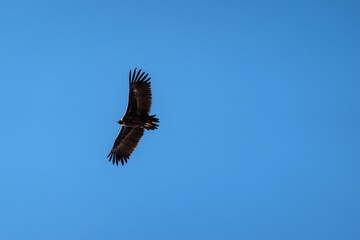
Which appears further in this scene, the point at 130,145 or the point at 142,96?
the point at 130,145

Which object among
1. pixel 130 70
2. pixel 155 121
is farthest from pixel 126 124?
pixel 130 70

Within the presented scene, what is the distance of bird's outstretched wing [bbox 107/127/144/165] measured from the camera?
70.3 ft

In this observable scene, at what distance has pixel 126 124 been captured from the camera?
20406 mm

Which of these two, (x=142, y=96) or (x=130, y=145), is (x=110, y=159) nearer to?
(x=130, y=145)

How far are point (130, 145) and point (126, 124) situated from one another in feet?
6.18

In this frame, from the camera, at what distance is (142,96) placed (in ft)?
64.5

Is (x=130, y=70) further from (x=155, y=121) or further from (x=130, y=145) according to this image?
(x=130, y=145)

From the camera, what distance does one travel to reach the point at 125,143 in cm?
2189

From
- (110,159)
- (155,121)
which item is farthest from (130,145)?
(155,121)

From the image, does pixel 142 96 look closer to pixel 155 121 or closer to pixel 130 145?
pixel 155 121

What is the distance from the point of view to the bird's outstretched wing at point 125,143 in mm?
21438

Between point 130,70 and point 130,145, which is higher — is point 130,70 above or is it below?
above

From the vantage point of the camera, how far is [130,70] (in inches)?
764

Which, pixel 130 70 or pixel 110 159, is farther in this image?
pixel 110 159
